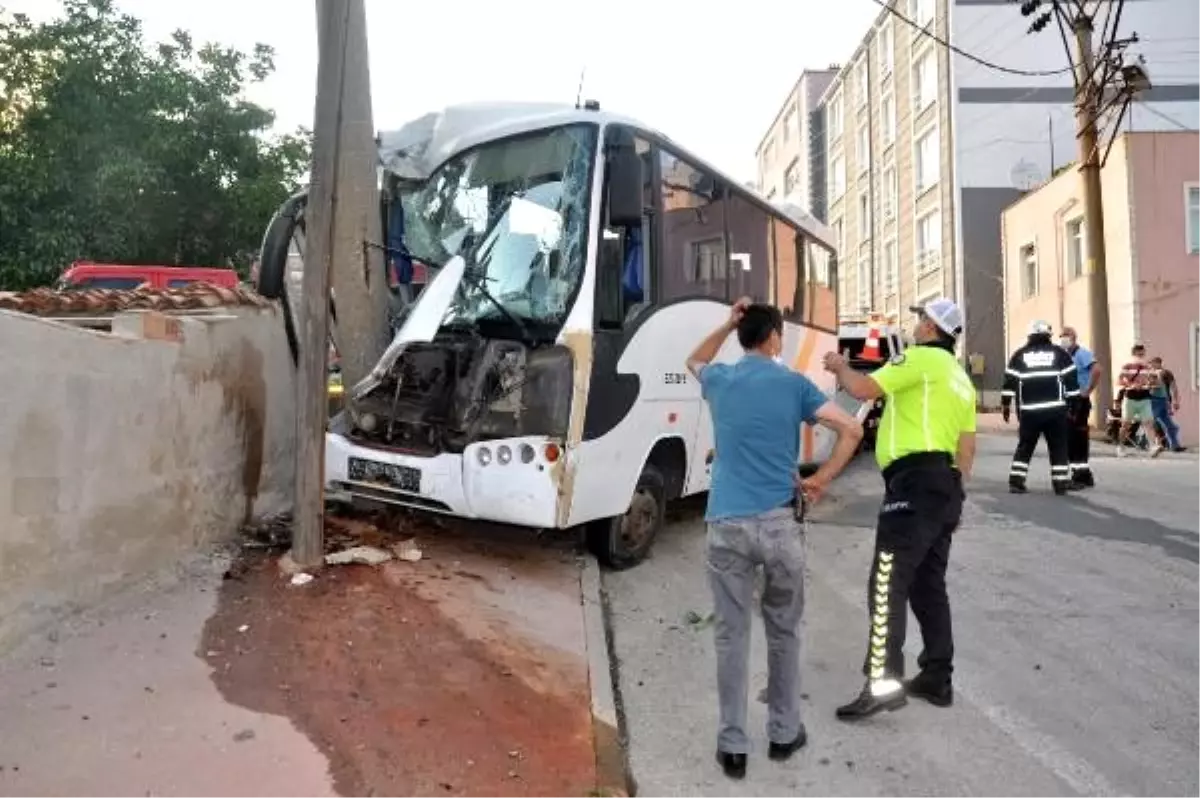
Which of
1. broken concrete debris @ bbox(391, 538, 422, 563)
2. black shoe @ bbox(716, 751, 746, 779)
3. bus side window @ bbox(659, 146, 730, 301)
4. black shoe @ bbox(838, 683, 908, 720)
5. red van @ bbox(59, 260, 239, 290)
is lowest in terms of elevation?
black shoe @ bbox(716, 751, 746, 779)

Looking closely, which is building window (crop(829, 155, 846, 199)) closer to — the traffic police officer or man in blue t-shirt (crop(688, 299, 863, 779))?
the traffic police officer

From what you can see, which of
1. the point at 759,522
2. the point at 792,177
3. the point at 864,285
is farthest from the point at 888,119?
the point at 759,522

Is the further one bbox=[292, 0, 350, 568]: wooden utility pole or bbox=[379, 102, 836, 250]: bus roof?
bbox=[379, 102, 836, 250]: bus roof

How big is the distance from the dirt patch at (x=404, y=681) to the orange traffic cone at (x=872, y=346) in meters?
10.8

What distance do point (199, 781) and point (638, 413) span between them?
12.9 feet

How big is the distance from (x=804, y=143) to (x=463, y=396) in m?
48.5

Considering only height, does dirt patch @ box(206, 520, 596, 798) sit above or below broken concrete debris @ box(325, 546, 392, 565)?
below

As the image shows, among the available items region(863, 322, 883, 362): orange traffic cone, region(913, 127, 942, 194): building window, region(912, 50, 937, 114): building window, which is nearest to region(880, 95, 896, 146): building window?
region(912, 50, 937, 114): building window

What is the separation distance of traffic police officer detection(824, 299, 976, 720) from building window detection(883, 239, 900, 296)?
116 ft

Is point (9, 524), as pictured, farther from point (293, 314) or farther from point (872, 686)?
point (872, 686)

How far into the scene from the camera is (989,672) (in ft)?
16.8

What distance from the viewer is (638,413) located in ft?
22.4

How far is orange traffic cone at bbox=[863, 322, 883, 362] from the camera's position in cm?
1559

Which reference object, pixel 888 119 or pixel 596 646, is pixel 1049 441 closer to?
pixel 596 646
